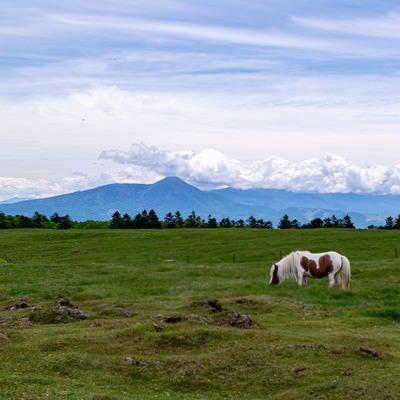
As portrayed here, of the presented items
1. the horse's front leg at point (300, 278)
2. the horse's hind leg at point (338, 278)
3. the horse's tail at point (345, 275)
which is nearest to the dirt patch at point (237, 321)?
the horse's tail at point (345, 275)

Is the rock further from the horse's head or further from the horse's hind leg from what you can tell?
the horse's head

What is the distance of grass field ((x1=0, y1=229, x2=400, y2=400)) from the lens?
17.1m

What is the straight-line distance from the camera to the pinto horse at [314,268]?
36750 millimetres

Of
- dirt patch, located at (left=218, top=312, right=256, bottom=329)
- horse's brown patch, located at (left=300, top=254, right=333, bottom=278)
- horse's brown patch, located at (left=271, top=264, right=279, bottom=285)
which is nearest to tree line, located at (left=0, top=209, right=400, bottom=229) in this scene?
horse's brown patch, located at (left=271, top=264, right=279, bottom=285)

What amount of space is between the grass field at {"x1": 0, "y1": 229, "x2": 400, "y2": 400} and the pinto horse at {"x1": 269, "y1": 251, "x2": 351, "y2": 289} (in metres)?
0.84

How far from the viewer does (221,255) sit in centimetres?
7438

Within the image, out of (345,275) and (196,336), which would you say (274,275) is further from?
(196,336)

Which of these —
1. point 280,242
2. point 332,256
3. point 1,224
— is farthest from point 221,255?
point 1,224

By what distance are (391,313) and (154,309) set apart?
11.6m

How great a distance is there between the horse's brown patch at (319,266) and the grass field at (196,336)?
1509 millimetres

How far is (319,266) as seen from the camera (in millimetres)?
37625

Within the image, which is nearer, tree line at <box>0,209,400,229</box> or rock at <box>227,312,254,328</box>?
rock at <box>227,312,254,328</box>

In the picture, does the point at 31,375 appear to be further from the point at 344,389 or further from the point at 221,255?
the point at 221,255

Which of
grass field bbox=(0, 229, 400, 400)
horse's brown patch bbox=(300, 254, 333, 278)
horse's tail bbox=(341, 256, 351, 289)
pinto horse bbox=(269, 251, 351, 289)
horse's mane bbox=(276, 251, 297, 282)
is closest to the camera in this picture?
grass field bbox=(0, 229, 400, 400)
